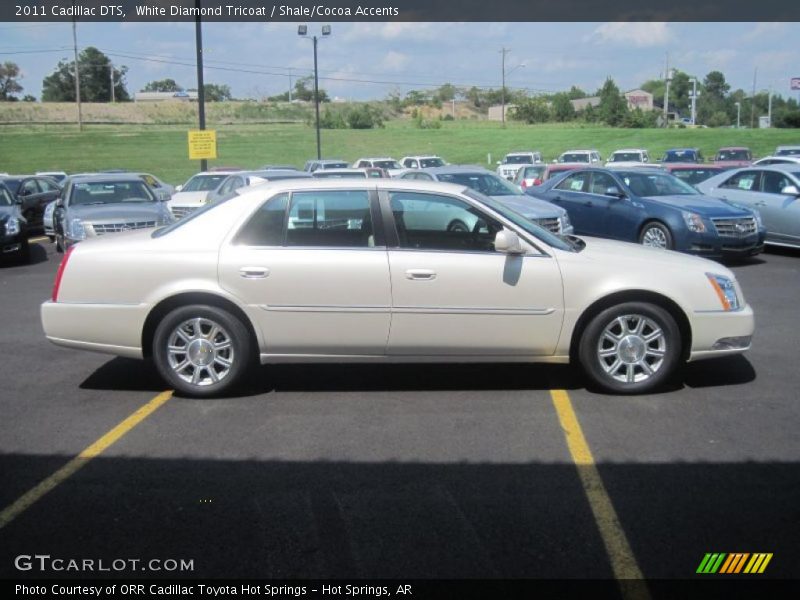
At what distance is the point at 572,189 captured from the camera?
15.2m

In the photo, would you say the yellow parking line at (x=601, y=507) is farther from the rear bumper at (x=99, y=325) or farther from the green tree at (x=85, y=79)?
the green tree at (x=85, y=79)

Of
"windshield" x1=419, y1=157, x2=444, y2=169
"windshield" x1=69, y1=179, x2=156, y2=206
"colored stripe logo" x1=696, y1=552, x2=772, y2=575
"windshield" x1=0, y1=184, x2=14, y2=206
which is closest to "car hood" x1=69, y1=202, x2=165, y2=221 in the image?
"windshield" x1=69, y1=179, x2=156, y2=206

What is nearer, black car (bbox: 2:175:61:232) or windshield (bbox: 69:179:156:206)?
windshield (bbox: 69:179:156:206)

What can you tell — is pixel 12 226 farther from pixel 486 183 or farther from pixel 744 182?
pixel 744 182

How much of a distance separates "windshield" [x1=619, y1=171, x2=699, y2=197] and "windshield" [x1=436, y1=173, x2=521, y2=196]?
1994 mm

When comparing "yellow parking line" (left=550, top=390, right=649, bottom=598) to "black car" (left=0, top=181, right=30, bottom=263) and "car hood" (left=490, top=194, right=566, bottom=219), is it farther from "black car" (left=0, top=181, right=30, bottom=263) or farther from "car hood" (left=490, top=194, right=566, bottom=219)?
"black car" (left=0, top=181, right=30, bottom=263)

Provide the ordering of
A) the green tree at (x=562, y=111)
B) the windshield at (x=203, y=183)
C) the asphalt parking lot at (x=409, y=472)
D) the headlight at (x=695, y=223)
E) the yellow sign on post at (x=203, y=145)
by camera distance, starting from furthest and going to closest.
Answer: the green tree at (x=562, y=111)
the yellow sign on post at (x=203, y=145)
the windshield at (x=203, y=183)
the headlight at (x=695, y=223)
the asphalt parking lot at (x=409, y=472)

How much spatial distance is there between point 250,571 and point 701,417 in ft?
11.1

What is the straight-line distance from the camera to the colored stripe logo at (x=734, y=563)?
3.55m

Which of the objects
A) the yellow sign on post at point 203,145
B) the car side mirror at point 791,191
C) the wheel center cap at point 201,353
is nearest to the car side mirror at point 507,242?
the wheel center cap at point 201,353

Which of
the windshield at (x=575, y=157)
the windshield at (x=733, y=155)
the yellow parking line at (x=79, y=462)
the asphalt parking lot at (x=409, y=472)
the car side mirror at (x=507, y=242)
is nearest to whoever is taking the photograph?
the asphalt parking lot at (x=409, y=472)

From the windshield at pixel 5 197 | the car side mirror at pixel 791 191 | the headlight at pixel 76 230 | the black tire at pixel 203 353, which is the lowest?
the black tire at pixel 203 353

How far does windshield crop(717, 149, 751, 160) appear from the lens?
36.8 metres

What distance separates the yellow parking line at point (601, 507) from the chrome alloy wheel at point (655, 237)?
767cm
